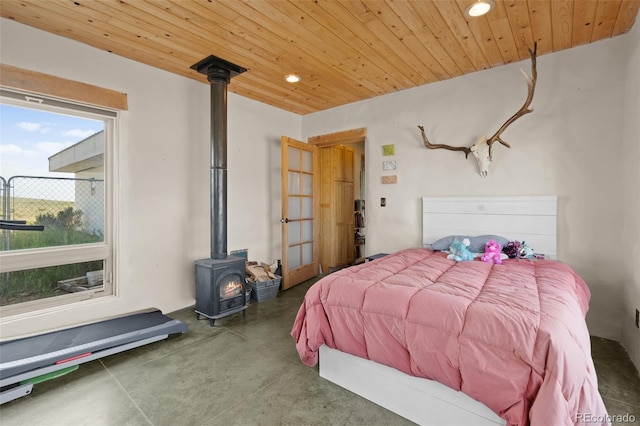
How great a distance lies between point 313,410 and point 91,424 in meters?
1.22

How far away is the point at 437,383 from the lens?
156 centimetres

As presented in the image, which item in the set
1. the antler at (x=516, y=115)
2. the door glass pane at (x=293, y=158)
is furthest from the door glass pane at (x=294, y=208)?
the antler at (x=516, y=115)

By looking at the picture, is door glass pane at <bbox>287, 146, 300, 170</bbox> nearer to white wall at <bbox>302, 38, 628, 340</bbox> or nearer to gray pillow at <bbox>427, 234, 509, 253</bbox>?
white wall at <bbox>302, 38, 628, 340</bbox>

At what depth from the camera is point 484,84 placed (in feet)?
10.5

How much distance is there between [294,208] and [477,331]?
3.25 metres

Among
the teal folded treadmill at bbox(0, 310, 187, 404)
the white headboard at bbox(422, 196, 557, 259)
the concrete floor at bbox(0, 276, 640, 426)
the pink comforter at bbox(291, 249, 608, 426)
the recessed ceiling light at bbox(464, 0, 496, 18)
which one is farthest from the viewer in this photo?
the white headboard at bbox(422, 196, 557, 259)

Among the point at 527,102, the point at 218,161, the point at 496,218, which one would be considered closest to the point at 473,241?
the point at 496,218

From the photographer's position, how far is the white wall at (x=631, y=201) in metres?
2.18

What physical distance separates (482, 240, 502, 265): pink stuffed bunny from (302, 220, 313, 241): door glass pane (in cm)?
254

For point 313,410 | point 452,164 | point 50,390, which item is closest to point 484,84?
point 452,164

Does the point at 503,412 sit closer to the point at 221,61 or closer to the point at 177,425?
the point at 177,425

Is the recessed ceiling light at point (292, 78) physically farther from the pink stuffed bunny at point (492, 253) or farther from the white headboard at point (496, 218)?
the pink stuffed bunny at point (492, 253)

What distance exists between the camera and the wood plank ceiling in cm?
216

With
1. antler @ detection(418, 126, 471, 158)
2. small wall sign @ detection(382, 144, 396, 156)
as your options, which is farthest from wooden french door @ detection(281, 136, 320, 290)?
antler @ detection(418, 126, 471, 158)
